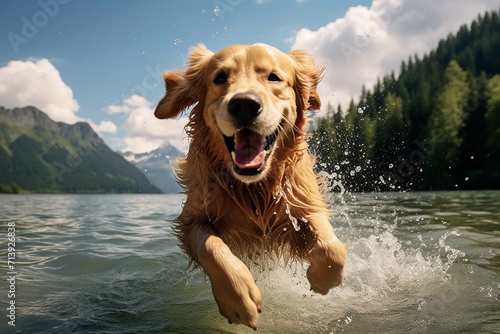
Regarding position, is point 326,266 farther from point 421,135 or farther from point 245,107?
point 421,135

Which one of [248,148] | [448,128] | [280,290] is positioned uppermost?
[448,128]

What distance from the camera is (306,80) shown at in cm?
399

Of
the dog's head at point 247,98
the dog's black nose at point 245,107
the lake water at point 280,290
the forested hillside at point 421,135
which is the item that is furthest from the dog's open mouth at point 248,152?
the forested hillside at point 421,135

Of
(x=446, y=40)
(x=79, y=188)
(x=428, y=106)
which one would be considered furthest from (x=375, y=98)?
(x=79, y=188)

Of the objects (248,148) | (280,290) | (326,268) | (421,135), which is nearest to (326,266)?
(326,268)

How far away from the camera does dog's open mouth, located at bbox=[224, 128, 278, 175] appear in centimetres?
323

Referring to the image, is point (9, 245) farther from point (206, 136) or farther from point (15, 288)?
point (206, 136)

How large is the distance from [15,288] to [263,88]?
9.58ft

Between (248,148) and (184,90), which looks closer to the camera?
(248,148)

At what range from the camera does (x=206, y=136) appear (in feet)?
12.0

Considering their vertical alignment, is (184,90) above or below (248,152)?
above

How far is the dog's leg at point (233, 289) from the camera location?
2.65m

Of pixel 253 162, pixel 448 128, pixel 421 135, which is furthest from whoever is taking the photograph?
pixel 421 135

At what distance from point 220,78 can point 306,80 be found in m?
0.88
